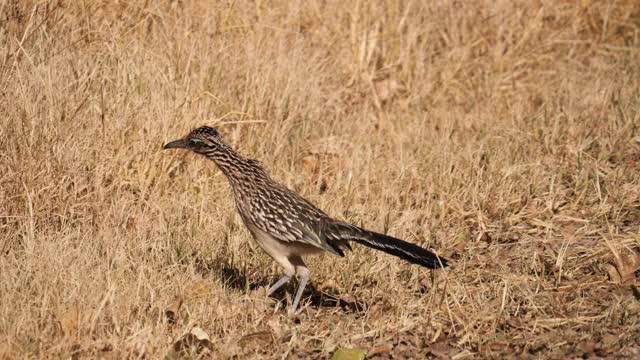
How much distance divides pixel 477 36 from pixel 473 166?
2.59 metres

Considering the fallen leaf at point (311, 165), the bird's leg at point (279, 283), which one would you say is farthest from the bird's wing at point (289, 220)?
the fallen leaf at point (311, 165)

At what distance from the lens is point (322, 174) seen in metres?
7.68

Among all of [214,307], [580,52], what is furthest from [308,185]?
[580,52]

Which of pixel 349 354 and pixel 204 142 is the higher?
pixel 204 142

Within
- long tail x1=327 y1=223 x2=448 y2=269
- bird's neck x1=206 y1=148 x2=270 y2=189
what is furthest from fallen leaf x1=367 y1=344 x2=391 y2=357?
bird's neck x1=206 y1=148 x2=270 y2=189

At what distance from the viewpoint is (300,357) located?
5461 mm

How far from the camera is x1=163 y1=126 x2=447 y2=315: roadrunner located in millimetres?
5754

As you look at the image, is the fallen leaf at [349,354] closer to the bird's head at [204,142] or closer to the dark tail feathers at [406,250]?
the dark tail feathers at [406,250]

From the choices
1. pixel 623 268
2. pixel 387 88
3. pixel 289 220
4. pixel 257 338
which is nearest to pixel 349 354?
pixel 257 338

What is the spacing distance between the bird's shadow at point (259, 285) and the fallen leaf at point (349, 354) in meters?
0.75

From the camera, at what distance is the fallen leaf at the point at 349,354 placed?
208 inches

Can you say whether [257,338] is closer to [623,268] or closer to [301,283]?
[301,283]

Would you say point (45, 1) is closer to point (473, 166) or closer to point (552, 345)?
point (473, 166)

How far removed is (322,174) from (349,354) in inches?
101
